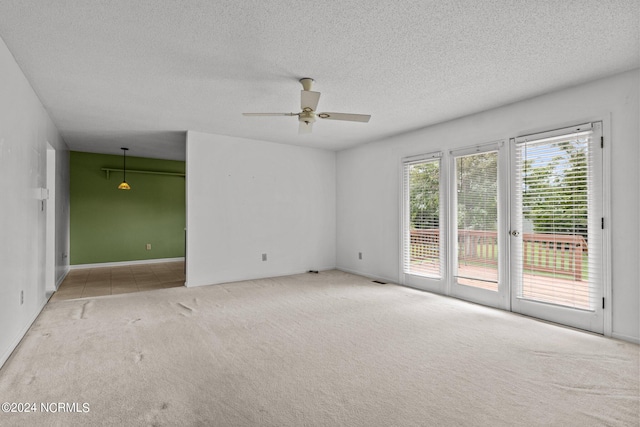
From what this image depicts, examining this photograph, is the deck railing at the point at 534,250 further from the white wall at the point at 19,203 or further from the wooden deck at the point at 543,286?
the white wall at the point at 19,203

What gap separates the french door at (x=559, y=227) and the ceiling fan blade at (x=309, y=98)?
7.91 feet

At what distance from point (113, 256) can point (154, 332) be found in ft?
16.4

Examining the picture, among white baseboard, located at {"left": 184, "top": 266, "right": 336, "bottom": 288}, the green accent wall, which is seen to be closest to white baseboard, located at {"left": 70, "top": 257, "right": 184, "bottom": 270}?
the green accent wall

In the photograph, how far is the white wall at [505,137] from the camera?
2914 mm

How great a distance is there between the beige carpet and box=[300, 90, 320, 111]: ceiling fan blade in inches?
87.4

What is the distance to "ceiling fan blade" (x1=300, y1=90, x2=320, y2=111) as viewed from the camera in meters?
2.96

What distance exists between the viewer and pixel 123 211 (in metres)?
7.30

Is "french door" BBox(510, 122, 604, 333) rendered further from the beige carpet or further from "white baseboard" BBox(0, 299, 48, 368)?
"white baseboard" BBox(0, 299, 48, 368)

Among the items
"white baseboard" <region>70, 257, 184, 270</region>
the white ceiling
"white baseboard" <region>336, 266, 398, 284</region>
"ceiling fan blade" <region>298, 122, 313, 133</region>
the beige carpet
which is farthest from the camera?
"white baseboard" <region>70, 257, 184, 270</region>

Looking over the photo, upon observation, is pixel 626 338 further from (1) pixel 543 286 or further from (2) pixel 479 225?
(2) pixel 479 225

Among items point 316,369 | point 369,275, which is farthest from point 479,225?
point 316,369

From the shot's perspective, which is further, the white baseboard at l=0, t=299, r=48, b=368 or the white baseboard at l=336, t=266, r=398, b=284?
the white baseboard at l=336, t=266, r=398, b=284

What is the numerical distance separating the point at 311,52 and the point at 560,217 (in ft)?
9.74

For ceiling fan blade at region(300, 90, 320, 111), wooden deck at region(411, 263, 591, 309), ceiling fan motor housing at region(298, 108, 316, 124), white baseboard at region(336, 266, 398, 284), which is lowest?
white baseboard at region(336, 266, 398, 284)
